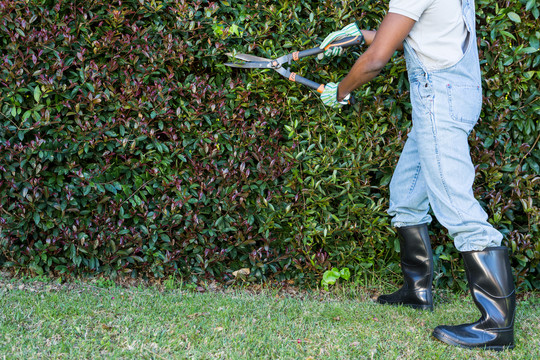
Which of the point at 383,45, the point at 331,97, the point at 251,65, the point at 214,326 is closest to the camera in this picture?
the point at 383,45

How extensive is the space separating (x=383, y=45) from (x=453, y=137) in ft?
1.86

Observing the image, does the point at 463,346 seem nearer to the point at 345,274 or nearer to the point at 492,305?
the point at 492,305

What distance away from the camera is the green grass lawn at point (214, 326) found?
87.6 inches

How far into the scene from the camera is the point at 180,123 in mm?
3152

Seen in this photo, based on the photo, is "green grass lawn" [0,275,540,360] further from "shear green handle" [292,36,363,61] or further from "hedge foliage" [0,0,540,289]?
"shear green handle" [292,36,363,61]

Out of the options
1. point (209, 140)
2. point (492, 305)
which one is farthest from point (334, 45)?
point (492, 305)

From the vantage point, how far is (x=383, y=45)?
226cm

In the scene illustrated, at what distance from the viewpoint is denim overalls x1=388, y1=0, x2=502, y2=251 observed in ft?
7.66

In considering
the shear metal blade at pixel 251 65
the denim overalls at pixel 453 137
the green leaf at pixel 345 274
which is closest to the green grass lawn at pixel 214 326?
the green leaf at pixel 345 274

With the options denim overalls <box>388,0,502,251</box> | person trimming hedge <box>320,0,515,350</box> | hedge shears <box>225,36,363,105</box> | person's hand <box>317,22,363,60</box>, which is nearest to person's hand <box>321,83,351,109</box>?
hedge shears <box>225,36,363,105</box>

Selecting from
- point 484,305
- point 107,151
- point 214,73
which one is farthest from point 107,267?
point 484,305

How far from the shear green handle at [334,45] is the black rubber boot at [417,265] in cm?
114

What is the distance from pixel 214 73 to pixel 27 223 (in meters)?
1.58

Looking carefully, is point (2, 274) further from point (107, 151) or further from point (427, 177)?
point (427, 177)
